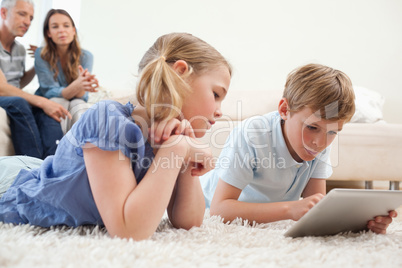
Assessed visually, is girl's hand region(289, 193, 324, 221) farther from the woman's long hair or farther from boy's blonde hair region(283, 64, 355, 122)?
the woman's long hair

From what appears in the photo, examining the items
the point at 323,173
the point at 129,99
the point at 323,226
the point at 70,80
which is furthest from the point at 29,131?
the point at 323,226

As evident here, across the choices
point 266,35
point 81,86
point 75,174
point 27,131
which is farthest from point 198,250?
point 266,35

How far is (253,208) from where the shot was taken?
3.51 feet

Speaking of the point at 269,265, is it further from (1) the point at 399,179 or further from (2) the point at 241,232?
(1) the point at 399,179

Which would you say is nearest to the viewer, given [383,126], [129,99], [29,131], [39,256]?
[39,256]

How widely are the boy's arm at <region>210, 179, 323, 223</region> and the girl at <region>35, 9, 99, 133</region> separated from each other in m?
1.30

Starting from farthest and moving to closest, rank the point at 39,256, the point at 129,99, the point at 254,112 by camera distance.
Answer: the point at 254,112 → the point at 129,99 → the point at 39,256

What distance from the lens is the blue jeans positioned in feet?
6.04

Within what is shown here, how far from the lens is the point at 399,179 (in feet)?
7.41

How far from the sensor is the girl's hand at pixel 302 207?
0.98 metres

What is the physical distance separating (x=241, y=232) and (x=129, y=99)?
402 mm

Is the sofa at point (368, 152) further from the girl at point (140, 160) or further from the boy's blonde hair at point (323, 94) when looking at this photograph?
the girl at point (140, 160)

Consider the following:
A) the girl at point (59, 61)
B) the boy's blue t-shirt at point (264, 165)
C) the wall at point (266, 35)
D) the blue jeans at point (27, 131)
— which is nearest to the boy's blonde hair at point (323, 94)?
the boy's blue t-shirt at point (264, 165)

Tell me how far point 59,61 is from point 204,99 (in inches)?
68.2
